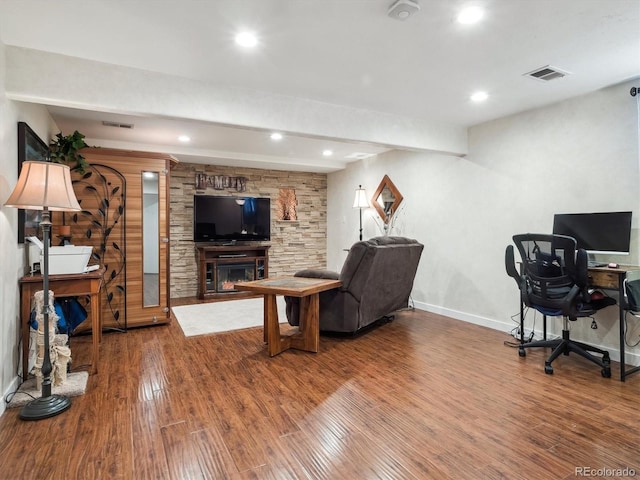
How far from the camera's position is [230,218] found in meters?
6.49

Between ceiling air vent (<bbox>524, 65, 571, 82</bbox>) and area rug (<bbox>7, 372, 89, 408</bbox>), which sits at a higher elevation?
ceiling air vent (<bbox>524, 65, 571, 82</bbox>)

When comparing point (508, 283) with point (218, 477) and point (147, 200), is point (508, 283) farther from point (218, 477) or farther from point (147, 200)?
point (147, 200)

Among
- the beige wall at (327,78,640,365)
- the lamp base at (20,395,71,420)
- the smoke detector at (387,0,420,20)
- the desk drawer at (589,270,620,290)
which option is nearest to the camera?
the smoke detector at (387,0,420,20)

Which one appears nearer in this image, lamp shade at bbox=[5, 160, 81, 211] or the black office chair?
lamp shade at bbox=[5, 160, 81, 211]

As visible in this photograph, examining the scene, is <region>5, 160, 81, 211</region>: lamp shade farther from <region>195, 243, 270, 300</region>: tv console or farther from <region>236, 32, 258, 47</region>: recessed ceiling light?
<region>195, 243, 270, 300</region>: tv console

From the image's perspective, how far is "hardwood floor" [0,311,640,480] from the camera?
1776 mm

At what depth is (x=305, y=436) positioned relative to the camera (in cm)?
203

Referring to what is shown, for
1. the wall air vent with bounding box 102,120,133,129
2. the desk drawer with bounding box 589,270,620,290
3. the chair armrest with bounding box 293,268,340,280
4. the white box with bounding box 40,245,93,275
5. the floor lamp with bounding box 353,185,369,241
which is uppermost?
the wall air vent with bounding box 102,120,133,129

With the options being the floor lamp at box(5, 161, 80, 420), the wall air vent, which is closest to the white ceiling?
the wall air vent

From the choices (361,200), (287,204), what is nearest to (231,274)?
(287,204)

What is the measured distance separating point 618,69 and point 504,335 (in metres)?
2.68

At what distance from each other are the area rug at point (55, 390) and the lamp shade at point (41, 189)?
4.24 feet

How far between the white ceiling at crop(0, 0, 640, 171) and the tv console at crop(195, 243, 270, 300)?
3.11 m

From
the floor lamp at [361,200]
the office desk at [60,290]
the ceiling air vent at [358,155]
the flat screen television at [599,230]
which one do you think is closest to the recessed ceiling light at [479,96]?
the flat screen television at [599,230]
